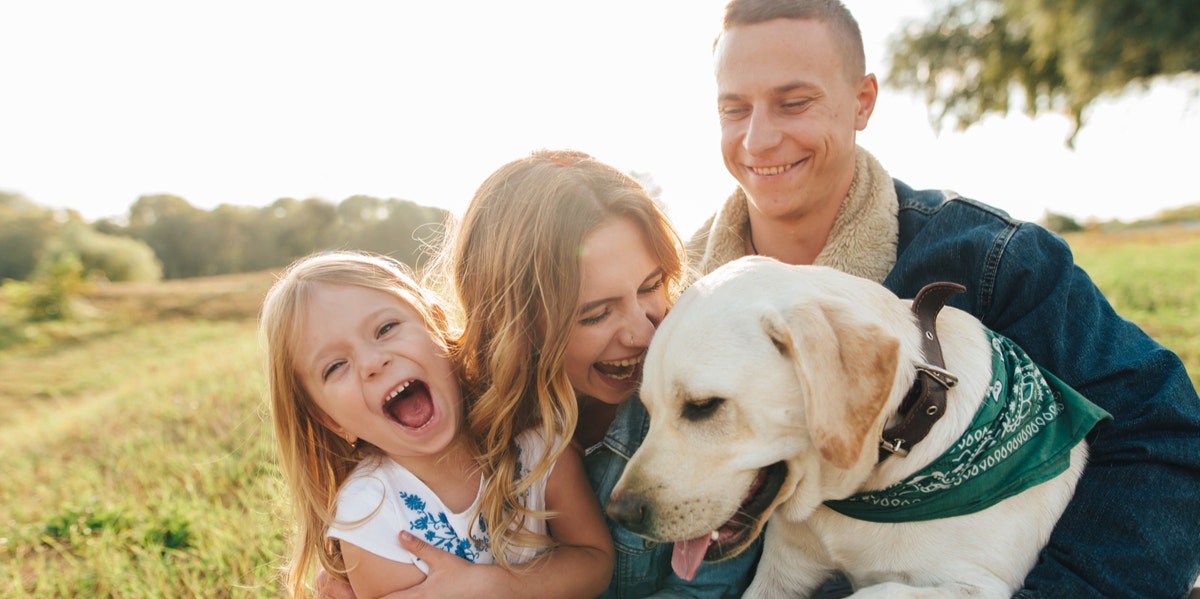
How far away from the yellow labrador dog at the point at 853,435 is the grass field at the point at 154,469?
200 centimetres

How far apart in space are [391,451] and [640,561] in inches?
36.9

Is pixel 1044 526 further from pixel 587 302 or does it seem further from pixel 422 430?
pixel 422 430

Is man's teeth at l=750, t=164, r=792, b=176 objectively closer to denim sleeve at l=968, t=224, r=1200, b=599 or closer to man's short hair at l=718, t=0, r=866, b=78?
man's short hair at l=718, t=0, r=866, b=78

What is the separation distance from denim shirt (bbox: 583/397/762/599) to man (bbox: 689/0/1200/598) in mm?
892

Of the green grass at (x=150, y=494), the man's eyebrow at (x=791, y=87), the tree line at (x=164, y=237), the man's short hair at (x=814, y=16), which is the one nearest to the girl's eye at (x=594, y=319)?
the man's eyebrow at (x=791, y=87)

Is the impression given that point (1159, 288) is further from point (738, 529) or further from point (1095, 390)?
point (738, 529)

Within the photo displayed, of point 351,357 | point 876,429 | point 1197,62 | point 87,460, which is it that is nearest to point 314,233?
point 87,460

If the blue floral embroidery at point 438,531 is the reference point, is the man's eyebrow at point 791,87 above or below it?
Result: above

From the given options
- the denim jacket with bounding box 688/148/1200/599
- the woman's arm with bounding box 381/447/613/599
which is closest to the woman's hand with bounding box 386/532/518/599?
the woman's arm with bounding box 381/447/613/599

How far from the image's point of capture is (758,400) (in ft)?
6.06

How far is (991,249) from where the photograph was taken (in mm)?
2553

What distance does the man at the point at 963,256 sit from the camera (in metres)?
2.00

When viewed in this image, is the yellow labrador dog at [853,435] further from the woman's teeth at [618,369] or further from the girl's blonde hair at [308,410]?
the girl's blonde hair at [308,410]

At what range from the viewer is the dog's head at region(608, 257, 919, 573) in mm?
1725
